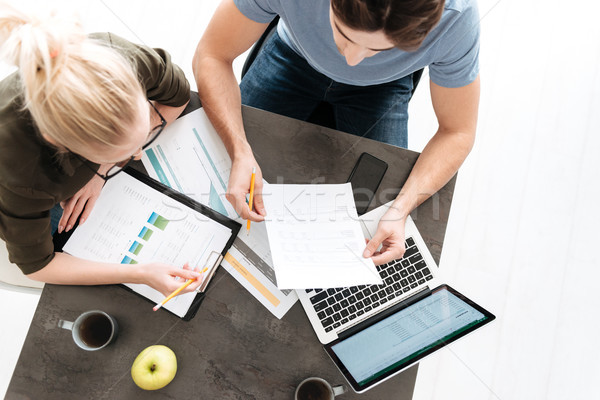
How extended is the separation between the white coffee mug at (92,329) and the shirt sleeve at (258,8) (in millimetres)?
766

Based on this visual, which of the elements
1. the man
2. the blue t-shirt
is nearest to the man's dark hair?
the man

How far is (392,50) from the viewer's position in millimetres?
896

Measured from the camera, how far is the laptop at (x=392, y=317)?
0.87 meters

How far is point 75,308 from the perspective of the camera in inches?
34.3

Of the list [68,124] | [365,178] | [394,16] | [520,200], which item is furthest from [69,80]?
[520,200]

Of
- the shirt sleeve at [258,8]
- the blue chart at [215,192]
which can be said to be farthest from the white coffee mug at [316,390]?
the shirt sleeve at [258,8]

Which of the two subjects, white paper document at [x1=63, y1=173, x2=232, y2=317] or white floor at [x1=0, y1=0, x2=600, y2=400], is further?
white floor at [x1=0, y1=0, x2=600, y2=400]

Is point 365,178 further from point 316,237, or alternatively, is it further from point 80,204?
point 80,204

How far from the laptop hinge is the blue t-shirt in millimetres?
527

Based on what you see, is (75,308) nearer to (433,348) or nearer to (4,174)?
(4,174)

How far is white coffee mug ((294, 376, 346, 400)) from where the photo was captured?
838 mm

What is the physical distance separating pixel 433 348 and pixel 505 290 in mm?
975

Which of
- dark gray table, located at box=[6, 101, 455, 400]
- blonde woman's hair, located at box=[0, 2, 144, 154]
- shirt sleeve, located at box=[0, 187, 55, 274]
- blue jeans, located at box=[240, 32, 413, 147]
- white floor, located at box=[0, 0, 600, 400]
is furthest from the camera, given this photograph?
white floor, located at box=[0, 0, 600, 400]

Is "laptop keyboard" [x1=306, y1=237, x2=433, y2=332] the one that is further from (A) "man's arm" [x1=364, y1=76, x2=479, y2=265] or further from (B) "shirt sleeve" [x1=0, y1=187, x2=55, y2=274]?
(B) "shirt sleeve" [x1=0, y1=187, x2=55, y2=274]
